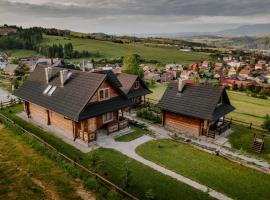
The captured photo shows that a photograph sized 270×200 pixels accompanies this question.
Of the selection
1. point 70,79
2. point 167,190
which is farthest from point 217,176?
point 70,79

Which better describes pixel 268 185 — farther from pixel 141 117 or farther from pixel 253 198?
pixel 141 117

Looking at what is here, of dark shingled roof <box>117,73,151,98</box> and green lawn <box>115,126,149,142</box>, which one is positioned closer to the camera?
green lawn <box>115,126,149,142</box>

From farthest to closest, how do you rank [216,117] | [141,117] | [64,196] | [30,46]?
[30,46], [141,117], [216,117], [64,196]

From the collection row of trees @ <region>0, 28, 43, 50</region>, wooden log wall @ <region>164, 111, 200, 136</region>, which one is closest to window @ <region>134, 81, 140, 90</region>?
wooden log wall @ <region>164, 111, 200, 136</region>

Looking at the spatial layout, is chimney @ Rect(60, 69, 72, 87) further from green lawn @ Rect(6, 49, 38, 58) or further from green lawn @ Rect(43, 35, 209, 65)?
green lawn @ Rect(6, 49, 38, 58)

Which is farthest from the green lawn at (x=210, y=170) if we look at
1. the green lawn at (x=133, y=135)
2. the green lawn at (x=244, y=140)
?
the green lawn at (x=244, y=140)
